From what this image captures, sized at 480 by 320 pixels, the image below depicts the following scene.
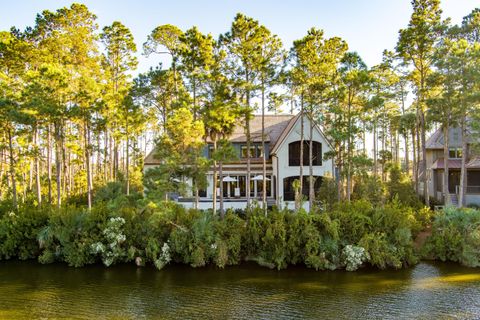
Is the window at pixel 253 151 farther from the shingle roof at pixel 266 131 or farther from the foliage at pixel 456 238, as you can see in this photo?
the foliage at pixel 456 238

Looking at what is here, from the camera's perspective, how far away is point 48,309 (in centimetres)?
1395

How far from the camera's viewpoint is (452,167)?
31125mm

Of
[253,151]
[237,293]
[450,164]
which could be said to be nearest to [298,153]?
[253,151]

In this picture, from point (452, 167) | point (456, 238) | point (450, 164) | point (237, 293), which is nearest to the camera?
point (237, 293)

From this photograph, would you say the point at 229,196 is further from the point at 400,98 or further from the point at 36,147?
the point at 400,98

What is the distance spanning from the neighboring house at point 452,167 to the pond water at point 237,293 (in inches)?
588

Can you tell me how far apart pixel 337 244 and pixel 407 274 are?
3.69 m

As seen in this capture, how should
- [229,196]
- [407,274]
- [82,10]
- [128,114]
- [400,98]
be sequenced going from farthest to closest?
[400,98] → [229,196] → [82,10] → [128,114] → [407,274]

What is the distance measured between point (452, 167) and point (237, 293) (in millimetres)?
25107

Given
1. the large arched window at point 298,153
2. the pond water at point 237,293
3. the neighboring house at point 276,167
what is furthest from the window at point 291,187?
the pond water at point 237,293

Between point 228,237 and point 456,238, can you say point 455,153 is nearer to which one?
point 456,238

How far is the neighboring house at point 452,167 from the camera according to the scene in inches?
1203

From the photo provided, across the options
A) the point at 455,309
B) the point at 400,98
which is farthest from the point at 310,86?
the point at 400,98

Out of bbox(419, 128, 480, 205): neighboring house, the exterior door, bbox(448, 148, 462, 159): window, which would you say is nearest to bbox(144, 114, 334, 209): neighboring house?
bbox(419, 128, 480, 205): neighboring house
